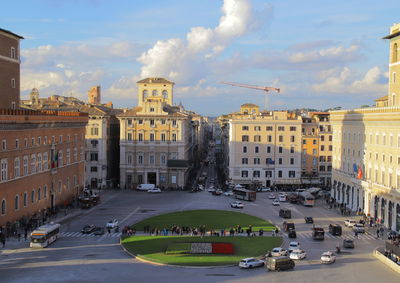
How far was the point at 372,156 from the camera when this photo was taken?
7394cm

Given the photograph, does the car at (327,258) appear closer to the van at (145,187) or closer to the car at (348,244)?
the car at (348,244)

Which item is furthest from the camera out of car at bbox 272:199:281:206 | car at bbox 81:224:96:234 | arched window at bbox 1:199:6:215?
car at bbox 272:199:281:206

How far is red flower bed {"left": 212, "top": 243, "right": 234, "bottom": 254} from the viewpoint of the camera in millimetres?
49688

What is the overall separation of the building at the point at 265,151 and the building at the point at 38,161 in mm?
30232

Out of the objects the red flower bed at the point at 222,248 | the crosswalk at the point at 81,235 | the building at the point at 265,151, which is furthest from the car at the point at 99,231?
the building at the point at 265,151

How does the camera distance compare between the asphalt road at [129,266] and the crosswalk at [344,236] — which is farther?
the crosswalk at [344,236]

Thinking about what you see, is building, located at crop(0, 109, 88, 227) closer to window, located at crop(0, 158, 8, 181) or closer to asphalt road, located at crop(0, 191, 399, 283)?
window, located at crop(0, 158, 8, 181)

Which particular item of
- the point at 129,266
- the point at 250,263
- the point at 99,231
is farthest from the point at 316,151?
the point at 129,266

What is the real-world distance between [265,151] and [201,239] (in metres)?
A: 50.1

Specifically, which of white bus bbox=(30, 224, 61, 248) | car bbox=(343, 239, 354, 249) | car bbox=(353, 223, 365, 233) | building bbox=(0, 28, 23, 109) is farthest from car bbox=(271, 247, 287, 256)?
building bbox=(0, 28, 23, 109)

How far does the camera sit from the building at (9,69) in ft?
231

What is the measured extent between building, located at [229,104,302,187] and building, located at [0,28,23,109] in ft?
141

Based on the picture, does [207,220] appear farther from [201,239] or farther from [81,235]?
[81,235]

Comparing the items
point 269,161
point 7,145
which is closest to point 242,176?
point 269,161
